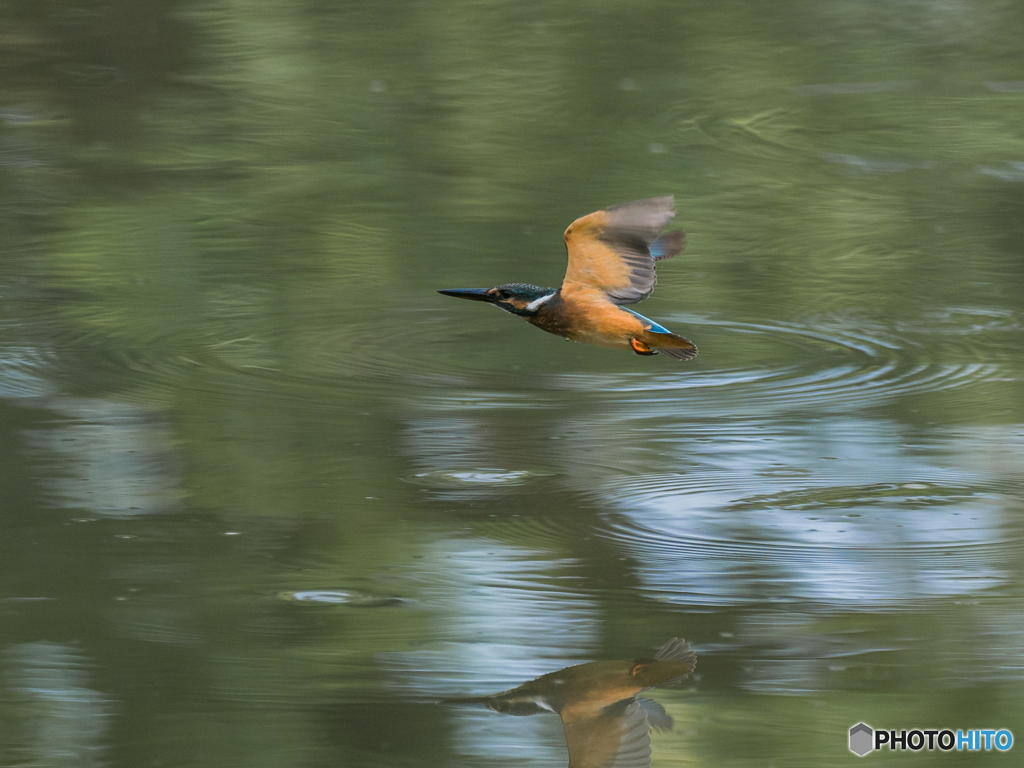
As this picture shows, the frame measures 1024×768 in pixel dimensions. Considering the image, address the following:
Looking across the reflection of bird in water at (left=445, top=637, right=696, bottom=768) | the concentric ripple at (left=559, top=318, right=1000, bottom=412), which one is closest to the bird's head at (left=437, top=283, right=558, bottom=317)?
the reflection of bird in water at (left=445, top=637, right=696, bottom=768)

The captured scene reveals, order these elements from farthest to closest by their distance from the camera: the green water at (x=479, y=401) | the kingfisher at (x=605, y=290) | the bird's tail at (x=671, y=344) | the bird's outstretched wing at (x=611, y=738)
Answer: the kingfisher at (x=605, y=290)
the bird's tail at (x=671, y=344)
the green water at (x=479, y=401)
the bird's outstretched wing at (x=611, y=738)

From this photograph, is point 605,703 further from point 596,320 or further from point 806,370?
point 806,370

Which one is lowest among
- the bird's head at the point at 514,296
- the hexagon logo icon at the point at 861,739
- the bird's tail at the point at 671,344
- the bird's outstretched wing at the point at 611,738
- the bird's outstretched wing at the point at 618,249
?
the hexagon logo icon at the point at 861,739

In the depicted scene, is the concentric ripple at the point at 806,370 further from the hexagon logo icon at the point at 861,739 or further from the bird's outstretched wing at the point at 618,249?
the hexagon logo icon at the point at 861,739


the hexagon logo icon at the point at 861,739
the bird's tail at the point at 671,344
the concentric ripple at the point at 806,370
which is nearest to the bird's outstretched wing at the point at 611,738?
the hexagon logo icon at the point at 861,739

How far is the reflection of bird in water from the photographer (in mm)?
3551

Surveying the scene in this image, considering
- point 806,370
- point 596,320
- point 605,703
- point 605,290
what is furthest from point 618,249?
point 806,370

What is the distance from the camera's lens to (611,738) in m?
3.59

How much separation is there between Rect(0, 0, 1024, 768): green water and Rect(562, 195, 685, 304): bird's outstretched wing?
548 millimetres

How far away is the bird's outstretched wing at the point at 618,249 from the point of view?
4672 millimetres

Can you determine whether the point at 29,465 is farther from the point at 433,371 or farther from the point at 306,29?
the point at 306,29

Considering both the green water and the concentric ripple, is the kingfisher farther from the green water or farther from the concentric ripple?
the concentric ripple

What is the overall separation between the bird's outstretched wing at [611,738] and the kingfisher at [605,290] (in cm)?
115

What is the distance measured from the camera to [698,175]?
851 cm
